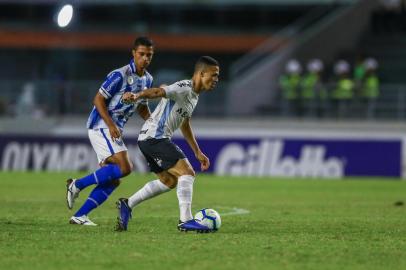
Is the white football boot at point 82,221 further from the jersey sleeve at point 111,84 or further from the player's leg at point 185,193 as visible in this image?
the jersey sleeve at point 111,84

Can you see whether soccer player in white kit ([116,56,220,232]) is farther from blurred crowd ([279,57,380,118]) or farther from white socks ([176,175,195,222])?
blurred crowd ([279,57,380,118])

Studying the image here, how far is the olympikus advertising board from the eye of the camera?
27703 mm

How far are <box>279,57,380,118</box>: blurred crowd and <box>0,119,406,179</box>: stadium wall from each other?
1637 mm

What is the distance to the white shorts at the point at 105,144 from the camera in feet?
39.7

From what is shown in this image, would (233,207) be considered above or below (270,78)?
below

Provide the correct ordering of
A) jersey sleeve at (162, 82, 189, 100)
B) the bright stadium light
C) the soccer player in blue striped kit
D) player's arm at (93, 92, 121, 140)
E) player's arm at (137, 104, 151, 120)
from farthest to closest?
the bright stadium light → player's arm at (137, 104, 151, 120) → the soccer player in blue striped kit → player's arm at (93, 92, 121, 140) → jersey sleeve at (162, 82, 189, 100)

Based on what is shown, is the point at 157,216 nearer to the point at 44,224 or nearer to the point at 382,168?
the point at 44,224

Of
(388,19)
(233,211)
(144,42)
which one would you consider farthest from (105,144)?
(388,19)

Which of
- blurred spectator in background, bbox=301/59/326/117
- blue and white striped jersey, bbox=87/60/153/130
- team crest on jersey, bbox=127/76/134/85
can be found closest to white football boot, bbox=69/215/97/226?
blue and white striped jersey, bbox=87/60/153/130

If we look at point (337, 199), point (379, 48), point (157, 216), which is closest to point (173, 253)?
point (157, 216)

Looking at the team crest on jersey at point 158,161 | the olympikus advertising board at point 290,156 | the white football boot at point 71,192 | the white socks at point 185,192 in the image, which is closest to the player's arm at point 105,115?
the team crest on jersey at point 158,161

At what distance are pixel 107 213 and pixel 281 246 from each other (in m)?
5.28

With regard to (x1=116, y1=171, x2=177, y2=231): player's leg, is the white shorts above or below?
above

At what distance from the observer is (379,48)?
35.7m
